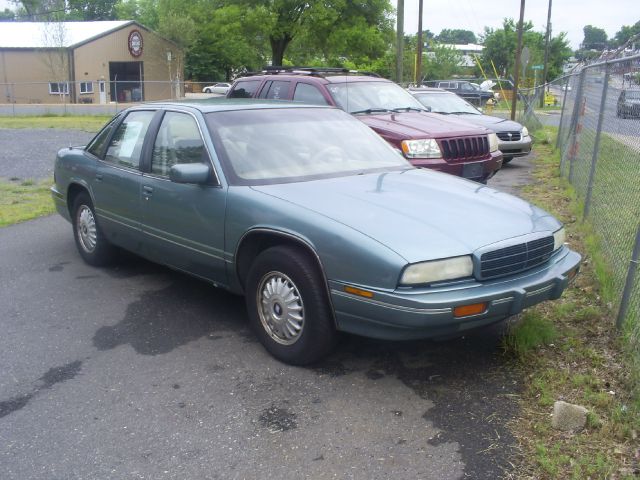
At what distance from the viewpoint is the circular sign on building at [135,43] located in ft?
154

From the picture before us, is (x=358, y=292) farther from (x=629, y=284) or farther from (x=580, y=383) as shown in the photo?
(x=629, y=284)

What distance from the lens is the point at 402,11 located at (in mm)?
20547

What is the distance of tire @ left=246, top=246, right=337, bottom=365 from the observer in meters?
4.02

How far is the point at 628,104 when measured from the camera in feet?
17.6

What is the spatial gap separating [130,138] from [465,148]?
445cm

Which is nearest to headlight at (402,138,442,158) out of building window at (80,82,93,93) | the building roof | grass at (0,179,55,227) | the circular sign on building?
grass at (0,179,55,227)

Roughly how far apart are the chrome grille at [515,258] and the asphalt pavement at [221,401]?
2.17 ft

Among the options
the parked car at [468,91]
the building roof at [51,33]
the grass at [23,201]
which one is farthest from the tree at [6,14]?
the grass at [23,201]

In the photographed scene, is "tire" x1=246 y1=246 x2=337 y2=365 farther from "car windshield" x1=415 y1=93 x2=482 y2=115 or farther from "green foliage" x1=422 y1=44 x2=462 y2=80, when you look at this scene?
"green foliage" x1=422 y1=44 x2=462 y2=80

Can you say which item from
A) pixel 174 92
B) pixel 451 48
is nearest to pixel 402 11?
pixel 174 92

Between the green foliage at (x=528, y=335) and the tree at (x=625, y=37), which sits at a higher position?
the tree at (x=625, y=37)

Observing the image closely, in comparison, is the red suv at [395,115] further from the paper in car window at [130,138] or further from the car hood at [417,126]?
the paper in car window at [130,138]

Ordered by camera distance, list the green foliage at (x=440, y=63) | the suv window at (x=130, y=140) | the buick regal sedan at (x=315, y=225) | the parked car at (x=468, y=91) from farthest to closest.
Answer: the green foliage at (x=440, y=63), the parked car at (x=468, y=91), the suv window at (x=130, y=140), the buick regal sedan at (x=315, y=225)

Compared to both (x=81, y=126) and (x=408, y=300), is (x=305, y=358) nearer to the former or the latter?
(x=408, y=300)
